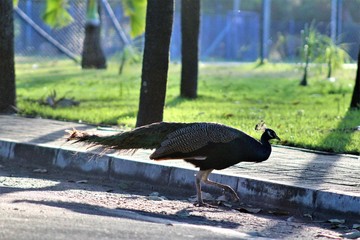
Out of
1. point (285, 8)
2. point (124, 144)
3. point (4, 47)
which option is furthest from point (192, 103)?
point (285, 8)

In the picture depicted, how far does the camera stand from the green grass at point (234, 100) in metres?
13.0

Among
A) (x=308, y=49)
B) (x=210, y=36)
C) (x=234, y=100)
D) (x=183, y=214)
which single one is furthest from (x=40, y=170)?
(x=210, y=36)

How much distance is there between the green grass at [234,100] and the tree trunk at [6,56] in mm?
396

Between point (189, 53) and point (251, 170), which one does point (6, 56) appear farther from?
point (251, 170)

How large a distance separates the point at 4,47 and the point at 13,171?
4.39 m

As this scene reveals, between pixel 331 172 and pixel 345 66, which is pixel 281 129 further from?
pixel 345 66

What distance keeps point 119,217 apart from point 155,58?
4619 mm

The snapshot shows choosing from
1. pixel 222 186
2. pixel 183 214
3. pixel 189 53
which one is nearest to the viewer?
pixel 183 214

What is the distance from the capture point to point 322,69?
23.2m

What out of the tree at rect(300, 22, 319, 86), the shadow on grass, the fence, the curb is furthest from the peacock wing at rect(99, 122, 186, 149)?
the fence

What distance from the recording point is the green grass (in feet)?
42.5

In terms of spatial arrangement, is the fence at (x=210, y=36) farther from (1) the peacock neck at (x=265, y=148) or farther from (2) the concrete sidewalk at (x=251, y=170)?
(1) the peacock neck at (x=265, y=148)

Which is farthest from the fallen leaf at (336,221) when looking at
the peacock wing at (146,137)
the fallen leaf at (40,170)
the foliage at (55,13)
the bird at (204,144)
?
the foliage at (55,13)

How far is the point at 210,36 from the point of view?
34625mm
